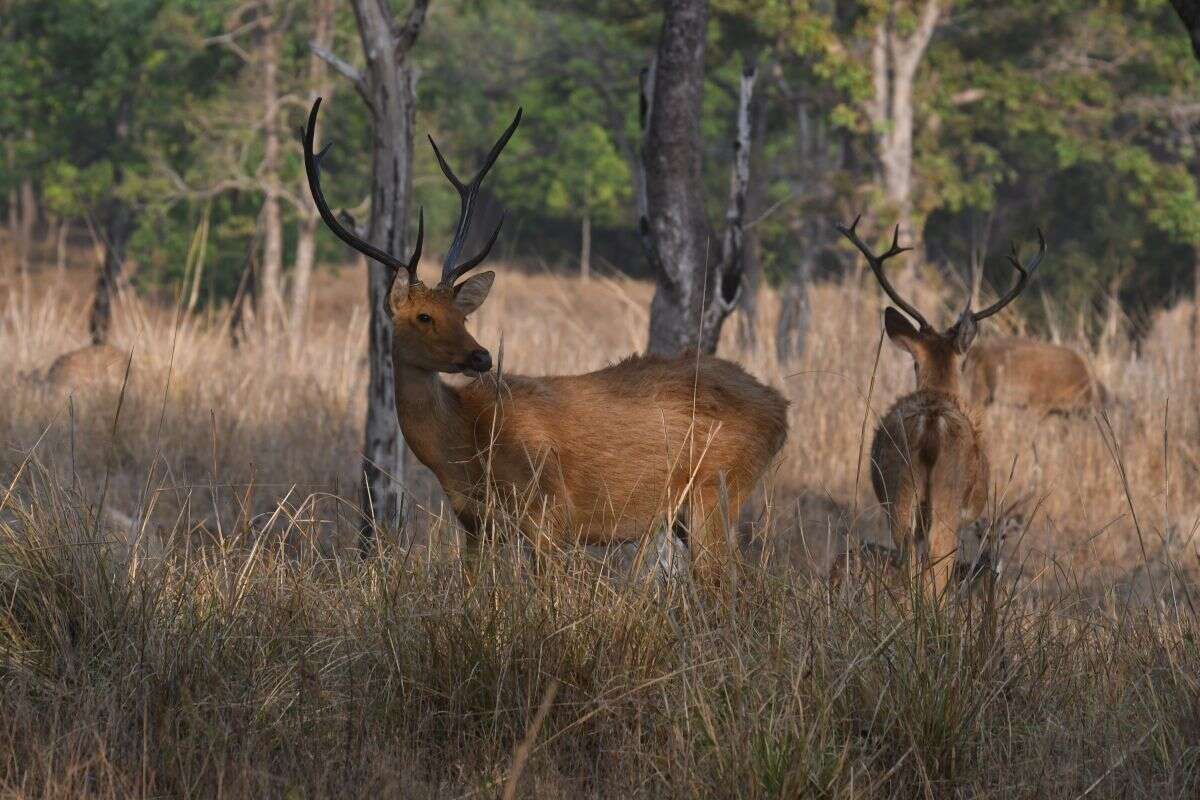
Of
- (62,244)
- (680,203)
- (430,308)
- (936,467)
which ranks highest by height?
(680,203)

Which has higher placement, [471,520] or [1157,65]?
[1157,65]

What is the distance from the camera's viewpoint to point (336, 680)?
4227 millimetres

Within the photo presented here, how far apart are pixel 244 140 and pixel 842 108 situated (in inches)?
362

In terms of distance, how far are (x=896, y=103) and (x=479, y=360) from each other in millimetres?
16697

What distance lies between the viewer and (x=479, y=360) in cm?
515

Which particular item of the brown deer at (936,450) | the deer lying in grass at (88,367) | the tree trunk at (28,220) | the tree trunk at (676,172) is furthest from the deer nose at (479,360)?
the tree trunk at (28,220)

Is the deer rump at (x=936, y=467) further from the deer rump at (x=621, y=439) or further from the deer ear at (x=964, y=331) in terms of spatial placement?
the deer rump at (x=621, y=439)

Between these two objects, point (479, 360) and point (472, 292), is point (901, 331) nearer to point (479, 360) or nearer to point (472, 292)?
point (472, 292)

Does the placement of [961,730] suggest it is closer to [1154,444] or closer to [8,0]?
[1154,444]

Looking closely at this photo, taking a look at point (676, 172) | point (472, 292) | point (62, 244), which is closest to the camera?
point (472, 292)

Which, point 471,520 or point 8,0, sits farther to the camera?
point 8,0

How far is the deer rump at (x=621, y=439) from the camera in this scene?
5.46 meters

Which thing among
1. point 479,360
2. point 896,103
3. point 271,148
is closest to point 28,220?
point 271,148

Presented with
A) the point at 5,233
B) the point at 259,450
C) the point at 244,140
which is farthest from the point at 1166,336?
the point at 5,233
